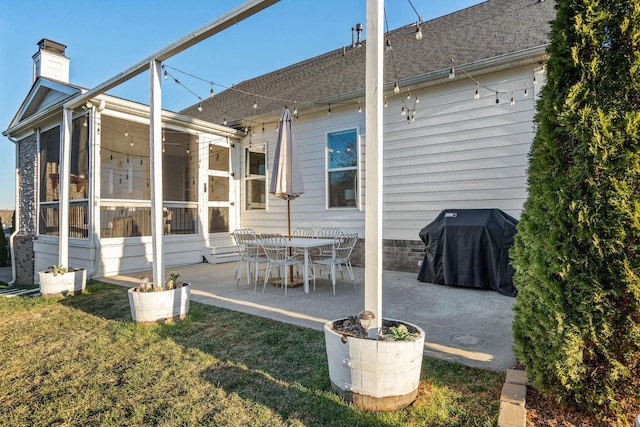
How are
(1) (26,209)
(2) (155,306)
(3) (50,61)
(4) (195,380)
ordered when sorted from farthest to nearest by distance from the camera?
(1) (26,209), (3) (50,61), (2) (155,306), (4) (195,380)

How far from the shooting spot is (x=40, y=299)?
4.69m

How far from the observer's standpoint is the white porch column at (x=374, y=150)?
2186 mm

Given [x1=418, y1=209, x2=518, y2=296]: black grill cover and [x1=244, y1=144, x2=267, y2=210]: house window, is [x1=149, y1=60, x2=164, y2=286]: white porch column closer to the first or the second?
[x1=418, y1=209, x2=518, y2=296]: black grill cover

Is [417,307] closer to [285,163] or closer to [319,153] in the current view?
[285,163]

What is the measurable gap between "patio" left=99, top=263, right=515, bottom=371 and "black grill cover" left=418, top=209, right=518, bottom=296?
171 mm

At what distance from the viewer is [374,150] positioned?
7.27ft

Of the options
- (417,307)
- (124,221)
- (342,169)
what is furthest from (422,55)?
(124,221)

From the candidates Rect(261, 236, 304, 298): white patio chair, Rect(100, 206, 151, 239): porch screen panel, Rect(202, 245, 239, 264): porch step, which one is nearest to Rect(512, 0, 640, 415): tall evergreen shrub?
Rect(261, 236, 304, 298): white patio chair

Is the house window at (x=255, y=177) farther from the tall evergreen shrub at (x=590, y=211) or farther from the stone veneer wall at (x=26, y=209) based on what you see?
the tall evergreen shrub at (x=590, y=211)

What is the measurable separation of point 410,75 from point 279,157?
2925mm

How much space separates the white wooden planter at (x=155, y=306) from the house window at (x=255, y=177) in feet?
16.8

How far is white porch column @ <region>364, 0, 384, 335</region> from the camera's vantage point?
2186mm

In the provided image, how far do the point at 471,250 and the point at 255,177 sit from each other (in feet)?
17.8

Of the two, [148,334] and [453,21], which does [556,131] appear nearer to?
[148,334]
